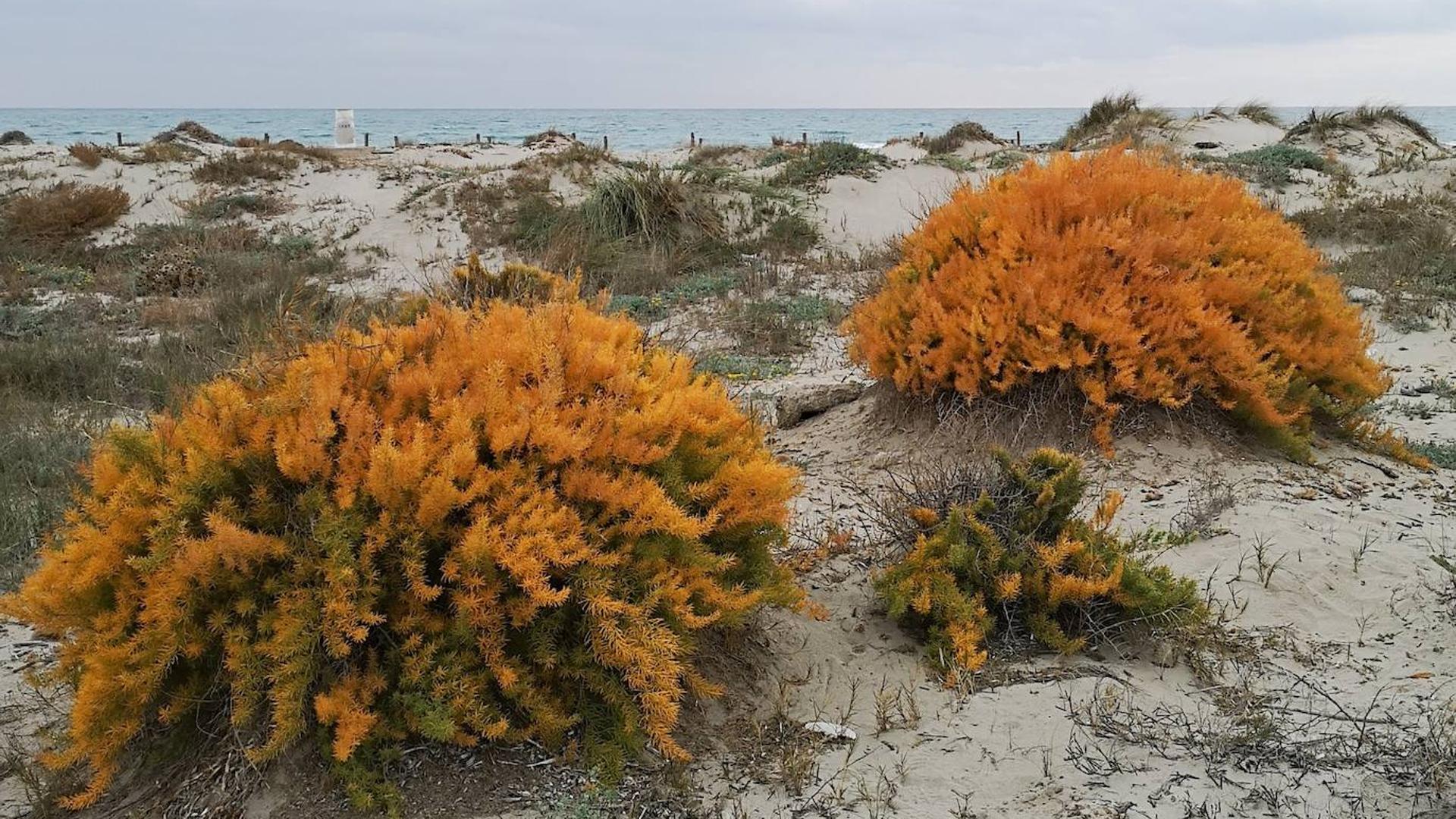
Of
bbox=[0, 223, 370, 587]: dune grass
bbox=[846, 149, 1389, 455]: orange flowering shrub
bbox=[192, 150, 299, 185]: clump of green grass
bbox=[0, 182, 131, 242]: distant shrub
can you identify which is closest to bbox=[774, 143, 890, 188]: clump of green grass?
bbox=[0, 223, 370, 587]: dune grass

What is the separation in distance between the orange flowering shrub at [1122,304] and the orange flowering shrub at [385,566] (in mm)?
2912

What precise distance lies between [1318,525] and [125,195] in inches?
693

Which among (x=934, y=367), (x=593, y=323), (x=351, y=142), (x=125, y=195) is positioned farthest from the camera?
(x=351, y=142)

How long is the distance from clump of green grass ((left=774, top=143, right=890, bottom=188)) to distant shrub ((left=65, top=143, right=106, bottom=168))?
41.9 feet

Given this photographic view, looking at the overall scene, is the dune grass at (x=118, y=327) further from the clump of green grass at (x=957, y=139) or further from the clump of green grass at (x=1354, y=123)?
the clump of green grass at (x=1354, y=123)

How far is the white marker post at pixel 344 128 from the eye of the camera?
29328 millimetres

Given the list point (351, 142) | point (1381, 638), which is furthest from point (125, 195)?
point (1381, 638)

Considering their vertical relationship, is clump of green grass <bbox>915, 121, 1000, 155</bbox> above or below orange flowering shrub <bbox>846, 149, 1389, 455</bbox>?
above

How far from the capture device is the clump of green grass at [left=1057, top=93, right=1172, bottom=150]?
2014 cm

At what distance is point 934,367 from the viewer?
574 cm

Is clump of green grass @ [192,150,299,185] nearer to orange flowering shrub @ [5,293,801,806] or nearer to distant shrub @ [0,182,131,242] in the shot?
distant shrub @ [0,182,131,242]

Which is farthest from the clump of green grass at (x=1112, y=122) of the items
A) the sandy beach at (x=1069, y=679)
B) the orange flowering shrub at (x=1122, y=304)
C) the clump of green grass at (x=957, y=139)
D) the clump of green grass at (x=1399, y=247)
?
the orange flowering shrub at (x=1122, y=304)

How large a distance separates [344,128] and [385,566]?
30.1m

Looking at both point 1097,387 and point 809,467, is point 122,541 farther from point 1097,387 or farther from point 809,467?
point 1097,387
